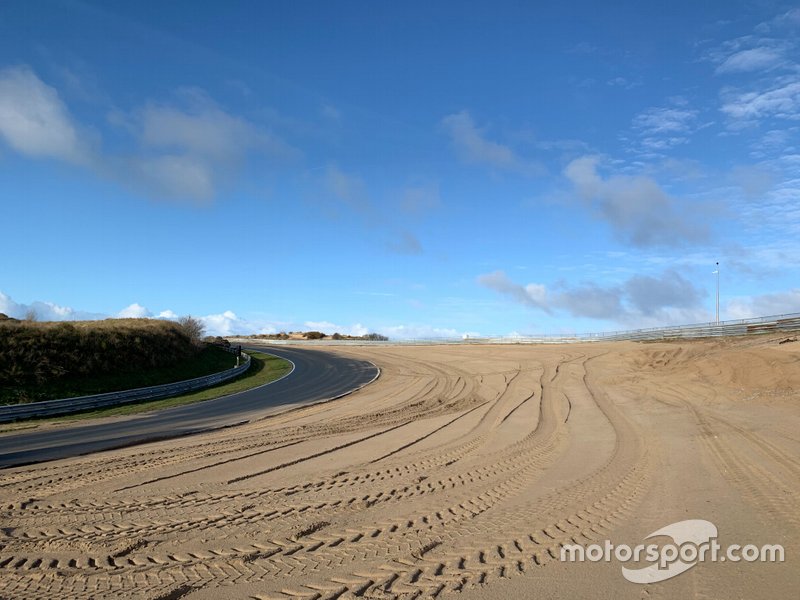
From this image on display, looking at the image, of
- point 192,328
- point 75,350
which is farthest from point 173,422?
point 192,328

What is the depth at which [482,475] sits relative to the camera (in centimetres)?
952

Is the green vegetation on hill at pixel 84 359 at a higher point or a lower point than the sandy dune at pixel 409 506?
higher

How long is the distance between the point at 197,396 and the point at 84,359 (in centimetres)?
748

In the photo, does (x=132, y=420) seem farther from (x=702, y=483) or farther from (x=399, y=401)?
(x=702, y=483)

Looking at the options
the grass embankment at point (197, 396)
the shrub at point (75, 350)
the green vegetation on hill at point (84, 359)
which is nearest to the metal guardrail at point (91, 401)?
the grass embankment at point (197, 396)

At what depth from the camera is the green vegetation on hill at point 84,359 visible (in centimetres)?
2648

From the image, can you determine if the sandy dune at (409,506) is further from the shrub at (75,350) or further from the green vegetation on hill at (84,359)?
the shrub at (75,350)

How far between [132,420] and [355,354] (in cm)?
3721

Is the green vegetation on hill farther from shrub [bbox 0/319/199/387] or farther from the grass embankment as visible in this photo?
the grass embankment

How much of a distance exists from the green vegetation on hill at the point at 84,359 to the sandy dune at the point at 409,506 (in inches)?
653

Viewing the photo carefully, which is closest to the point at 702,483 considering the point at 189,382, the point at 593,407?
the point at 593,407

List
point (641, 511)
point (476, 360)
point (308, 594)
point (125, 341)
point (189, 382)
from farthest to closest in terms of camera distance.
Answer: point (476, 360) < point (125, 341) < point (189, 382) < point (641, 511) < point (308, 594)

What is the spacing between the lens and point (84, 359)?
3012cm

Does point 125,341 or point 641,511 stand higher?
point 125,341
